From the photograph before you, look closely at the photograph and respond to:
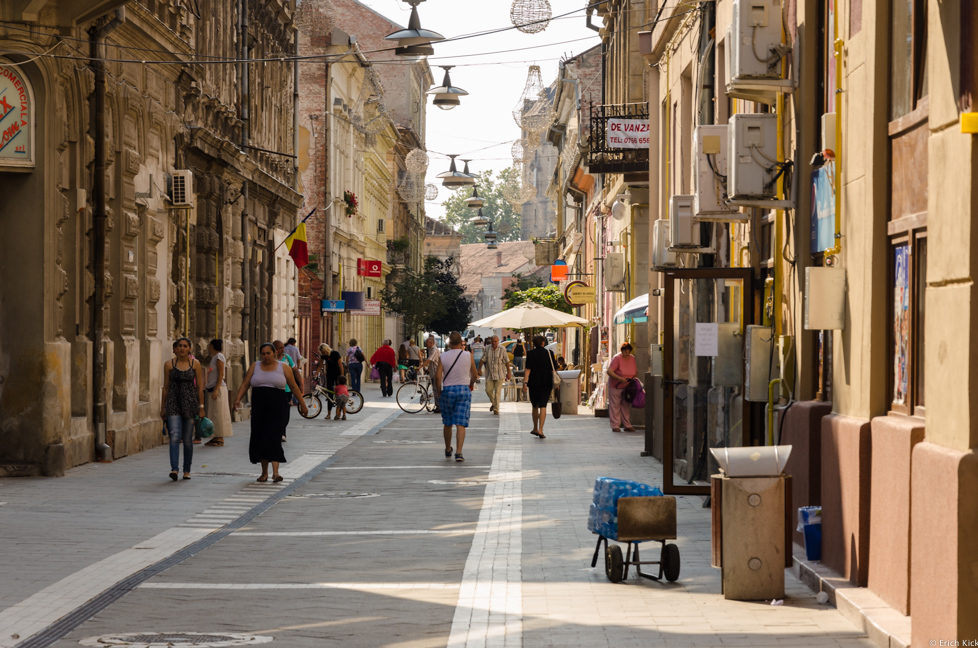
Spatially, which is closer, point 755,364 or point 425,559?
point 425,559

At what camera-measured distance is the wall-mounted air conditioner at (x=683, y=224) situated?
14992mm

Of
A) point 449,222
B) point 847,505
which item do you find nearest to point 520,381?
point 847,505

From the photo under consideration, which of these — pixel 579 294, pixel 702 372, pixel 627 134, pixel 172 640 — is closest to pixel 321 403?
pixel 627 134

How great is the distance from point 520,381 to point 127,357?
2298 centimetres

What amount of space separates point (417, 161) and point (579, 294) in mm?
7976

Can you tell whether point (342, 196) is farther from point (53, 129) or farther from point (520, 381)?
point (53, 129)

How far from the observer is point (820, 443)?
9625 mm

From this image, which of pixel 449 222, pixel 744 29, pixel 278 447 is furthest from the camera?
pixel 449 222

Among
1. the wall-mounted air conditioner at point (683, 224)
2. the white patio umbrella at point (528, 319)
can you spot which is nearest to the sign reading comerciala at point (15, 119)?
the wall-mounted air conditioner at point (683, 224)

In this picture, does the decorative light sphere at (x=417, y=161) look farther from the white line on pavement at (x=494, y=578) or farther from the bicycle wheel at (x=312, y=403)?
the white line on pavement at (x=494, y=578)

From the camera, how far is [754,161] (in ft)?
35.6

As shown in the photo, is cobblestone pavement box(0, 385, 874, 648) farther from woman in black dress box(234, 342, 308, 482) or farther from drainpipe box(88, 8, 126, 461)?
drainpipe box(88, 8, 126, 461)

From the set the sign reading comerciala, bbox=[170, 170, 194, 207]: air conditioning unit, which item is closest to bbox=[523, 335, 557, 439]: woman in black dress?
bbox=[170, 170, 194, 207]: air conditioning unit

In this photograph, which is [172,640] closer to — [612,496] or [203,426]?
[612,496]
